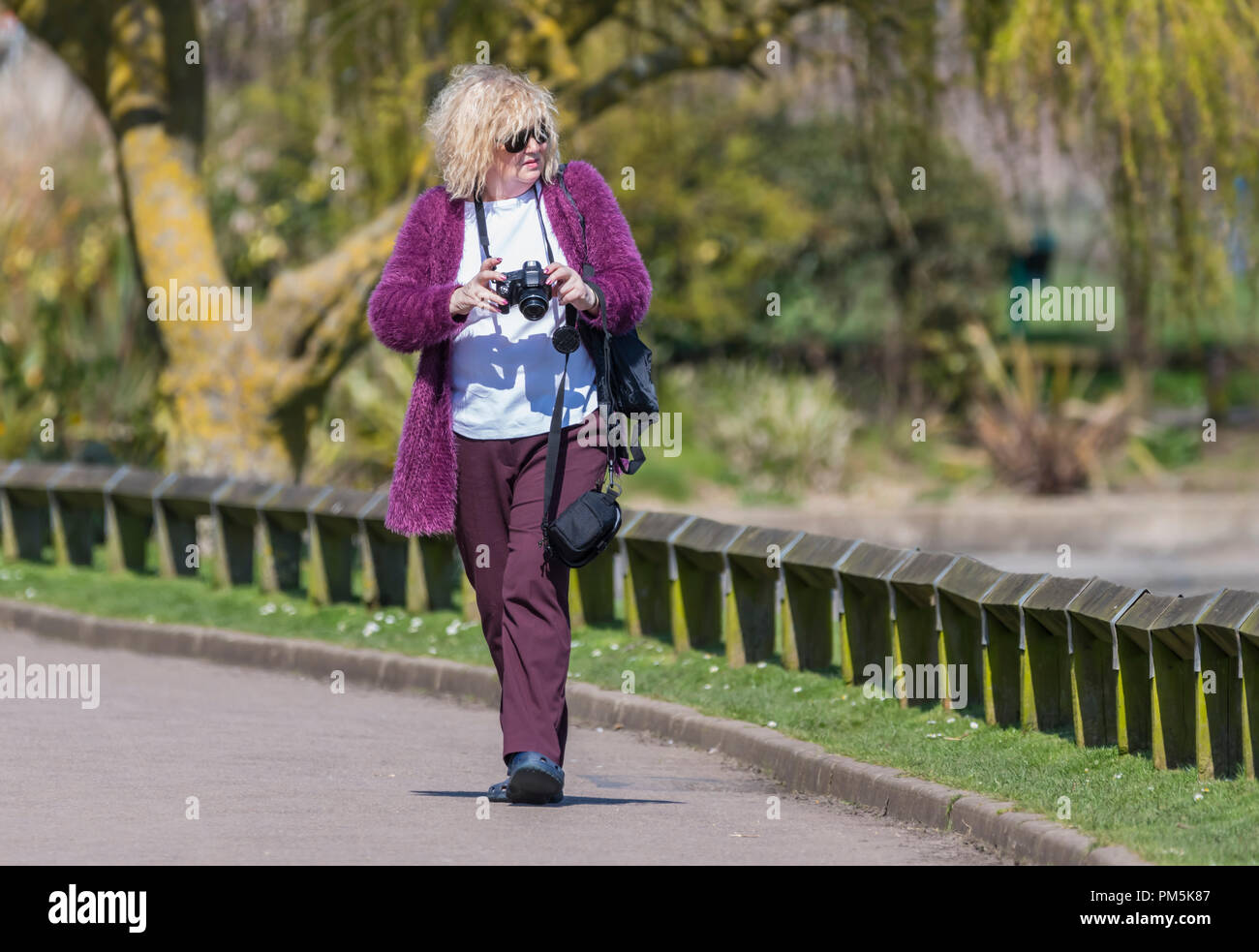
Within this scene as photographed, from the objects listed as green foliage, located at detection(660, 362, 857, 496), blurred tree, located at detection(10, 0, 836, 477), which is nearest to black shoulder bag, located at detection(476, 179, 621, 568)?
blurred tree, located at detection(10, 0, 836, 477)

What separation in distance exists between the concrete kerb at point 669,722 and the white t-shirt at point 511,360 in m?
1.58

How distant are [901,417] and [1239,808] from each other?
55.7 ft

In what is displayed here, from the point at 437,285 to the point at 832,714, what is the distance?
8.29ft

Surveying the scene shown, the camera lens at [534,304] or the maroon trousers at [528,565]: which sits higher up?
the camera lens at [534,304]

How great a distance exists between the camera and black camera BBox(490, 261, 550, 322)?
591 cm

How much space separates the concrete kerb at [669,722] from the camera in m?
5.96

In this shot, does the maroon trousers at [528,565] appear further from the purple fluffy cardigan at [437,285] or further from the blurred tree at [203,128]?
the blurred tree at [203,128]

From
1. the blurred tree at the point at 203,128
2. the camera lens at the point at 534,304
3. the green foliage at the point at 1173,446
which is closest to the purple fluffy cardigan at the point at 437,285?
the camera lens at the point at 534,304

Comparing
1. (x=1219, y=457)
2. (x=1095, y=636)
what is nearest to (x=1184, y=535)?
(x=1219, y=457)

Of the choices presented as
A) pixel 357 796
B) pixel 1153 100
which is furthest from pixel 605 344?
pixel 1153 100

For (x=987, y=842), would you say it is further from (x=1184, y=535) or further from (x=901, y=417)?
(x=901, y=417)

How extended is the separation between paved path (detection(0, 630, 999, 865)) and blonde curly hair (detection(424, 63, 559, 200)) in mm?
1828

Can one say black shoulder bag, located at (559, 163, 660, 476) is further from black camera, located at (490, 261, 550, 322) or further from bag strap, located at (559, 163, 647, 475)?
black camera, located at (490, 261, 550, 322)

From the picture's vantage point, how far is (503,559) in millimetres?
6344
